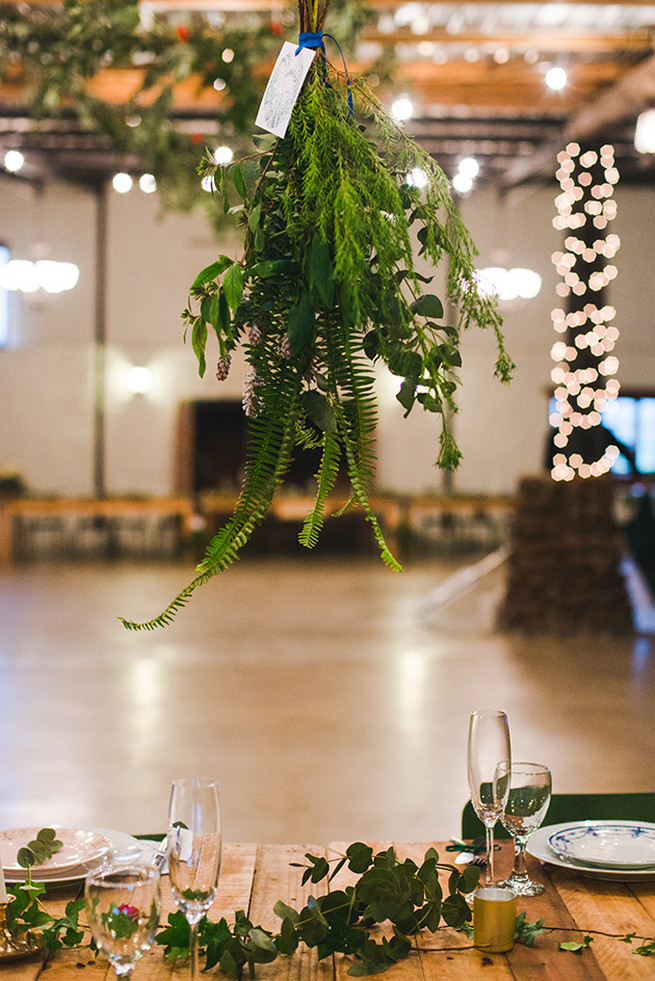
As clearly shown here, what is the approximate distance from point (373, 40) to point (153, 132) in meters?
2.18

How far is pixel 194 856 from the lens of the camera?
1.23 metres

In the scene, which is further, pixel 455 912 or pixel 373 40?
pixel 373 40

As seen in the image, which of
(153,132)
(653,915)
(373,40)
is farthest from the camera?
(373,40)

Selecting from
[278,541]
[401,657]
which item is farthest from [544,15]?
[278,541]

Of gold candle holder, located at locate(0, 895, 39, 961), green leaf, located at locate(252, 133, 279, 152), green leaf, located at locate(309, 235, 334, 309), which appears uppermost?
green leaf, located at locate(252, 133, 279, 152)

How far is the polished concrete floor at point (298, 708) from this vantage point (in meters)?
4.34

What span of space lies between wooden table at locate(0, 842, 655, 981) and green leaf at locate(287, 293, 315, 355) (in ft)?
2.51

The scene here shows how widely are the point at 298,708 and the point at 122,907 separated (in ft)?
15.7

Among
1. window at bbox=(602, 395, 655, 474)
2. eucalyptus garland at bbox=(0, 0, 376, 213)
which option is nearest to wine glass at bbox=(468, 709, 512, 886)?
eucalyptus garland at bbox=(0, 0, 376, 213)

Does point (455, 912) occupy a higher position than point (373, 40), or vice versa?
point (373, 40)

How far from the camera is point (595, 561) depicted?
8.32 metres

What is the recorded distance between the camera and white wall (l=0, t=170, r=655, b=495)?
14.4 meters

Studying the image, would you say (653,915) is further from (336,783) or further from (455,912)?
Answer: (336,783)

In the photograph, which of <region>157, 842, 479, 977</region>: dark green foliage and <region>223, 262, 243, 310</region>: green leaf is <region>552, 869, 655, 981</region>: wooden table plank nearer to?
<region>157, 842, 479, 977</region>: dark green foliage
